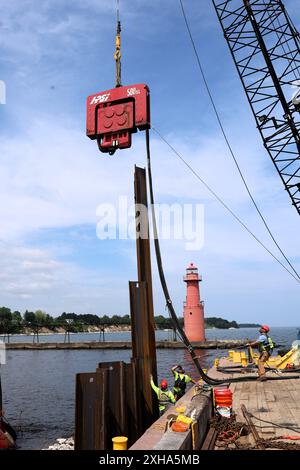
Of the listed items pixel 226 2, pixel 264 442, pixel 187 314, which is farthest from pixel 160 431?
pixel 187 314

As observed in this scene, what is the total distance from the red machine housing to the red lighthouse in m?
51.4

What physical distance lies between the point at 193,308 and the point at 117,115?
51960mm

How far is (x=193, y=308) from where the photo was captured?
60438 millimetres

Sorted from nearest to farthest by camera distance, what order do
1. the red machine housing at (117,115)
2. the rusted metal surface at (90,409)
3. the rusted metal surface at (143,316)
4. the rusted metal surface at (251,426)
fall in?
the rusted metal surface at (251,426) < the rusted metal surface at (90,409) < the red machine housing at (117,115) < the rusted metal surface at (143,316)

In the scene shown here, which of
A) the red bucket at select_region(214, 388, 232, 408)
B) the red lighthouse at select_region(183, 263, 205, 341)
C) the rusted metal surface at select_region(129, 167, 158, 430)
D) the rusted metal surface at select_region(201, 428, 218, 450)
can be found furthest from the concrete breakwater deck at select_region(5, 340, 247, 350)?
the rusted metal surface at select_region(201, 428, 218, 450)

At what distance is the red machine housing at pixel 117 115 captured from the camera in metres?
10.6

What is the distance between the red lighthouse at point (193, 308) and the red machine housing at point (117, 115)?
51.4m

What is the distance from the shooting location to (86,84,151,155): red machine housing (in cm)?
1060

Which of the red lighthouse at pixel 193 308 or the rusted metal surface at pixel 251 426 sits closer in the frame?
the rusted metal surface at pixel 251 426

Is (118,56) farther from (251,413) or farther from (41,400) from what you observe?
(41,400)

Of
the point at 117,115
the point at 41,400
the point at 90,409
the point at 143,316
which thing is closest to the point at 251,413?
the point at 143,316

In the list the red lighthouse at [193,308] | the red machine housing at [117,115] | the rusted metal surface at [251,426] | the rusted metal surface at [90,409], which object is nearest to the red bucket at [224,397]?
the rusted metal surface at [251,426]

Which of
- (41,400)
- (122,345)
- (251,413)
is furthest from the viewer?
(122,345)

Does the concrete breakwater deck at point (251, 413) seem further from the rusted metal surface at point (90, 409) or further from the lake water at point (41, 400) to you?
the lake water at point (41, 400)
